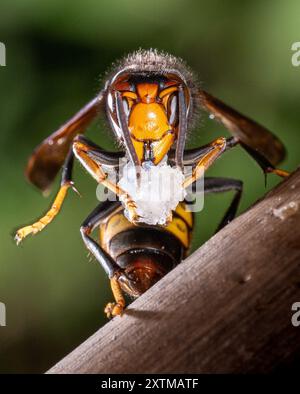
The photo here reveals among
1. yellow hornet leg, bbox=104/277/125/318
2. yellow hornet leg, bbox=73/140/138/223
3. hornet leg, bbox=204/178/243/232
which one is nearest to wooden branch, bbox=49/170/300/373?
yellow hornet leg, bbox=104/277/125/318

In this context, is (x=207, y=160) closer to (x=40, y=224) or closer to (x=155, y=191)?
(x=155, y=191)

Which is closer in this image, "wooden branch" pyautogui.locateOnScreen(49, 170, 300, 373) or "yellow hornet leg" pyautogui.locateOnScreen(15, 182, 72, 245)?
"wooden branch" pyautogui.locateOnScreen(49, 170, 300, 373)

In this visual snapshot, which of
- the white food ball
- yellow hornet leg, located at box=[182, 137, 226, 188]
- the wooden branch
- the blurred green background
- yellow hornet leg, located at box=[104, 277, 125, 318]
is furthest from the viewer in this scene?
the blurred green background

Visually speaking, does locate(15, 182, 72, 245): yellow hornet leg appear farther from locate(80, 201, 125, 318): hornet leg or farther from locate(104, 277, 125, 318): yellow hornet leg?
locate(104, 277, 125, 318): yellow hornet leg

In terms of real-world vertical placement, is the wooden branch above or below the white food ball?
below

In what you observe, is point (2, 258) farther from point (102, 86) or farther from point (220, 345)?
point (220, 345)

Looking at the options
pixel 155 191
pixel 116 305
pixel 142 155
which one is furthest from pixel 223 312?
pixel 142 155

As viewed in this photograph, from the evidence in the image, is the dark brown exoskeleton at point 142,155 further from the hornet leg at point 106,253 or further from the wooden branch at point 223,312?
the wooden branch at point 223,312

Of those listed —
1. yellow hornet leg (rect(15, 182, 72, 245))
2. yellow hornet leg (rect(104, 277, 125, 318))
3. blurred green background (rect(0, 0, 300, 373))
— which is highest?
blurred green background (rect(0, 0, 300, 373))

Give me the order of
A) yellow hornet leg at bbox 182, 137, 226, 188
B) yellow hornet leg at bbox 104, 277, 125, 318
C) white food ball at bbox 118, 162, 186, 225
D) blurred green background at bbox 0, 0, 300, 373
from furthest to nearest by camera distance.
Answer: blurred green background at bbox 0, 0, 300, 373, yellow hornet leg at bbox 182, 137, 226, 188, white food ball at bbox 118, 162, 186, 225, yellow hornet leg at bbox 104, 277, 125, 318
